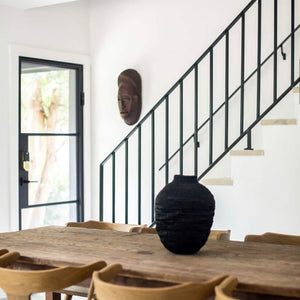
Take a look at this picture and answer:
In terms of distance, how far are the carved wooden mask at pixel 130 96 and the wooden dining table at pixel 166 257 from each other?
2669 millimetres

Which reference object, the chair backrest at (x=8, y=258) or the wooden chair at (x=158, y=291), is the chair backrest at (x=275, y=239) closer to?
the wooden chair at (x=158, y=291)

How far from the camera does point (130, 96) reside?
631 cm

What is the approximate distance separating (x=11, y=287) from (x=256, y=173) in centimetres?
232

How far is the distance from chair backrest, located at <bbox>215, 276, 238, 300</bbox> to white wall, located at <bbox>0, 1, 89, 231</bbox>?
3.81 meters

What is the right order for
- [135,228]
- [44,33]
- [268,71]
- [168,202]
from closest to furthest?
[168,202], [135,228], [268,71], [44,33]

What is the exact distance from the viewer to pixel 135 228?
4113 millimetres

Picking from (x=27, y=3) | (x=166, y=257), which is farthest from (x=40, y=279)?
(x=27, y=3)

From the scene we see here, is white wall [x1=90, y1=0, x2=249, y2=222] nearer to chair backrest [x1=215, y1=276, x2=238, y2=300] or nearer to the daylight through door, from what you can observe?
the daylight through door

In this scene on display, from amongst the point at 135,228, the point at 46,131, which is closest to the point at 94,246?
the point at 135,228

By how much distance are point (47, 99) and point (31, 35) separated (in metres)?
0.67

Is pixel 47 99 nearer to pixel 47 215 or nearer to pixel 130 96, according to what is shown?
pixel 130 96

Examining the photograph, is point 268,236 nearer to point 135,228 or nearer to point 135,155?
point 135,228

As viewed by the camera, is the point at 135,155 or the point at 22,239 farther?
the point at 135,155

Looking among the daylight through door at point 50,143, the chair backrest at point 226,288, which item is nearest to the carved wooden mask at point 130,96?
the daylight through door at point 50,143
